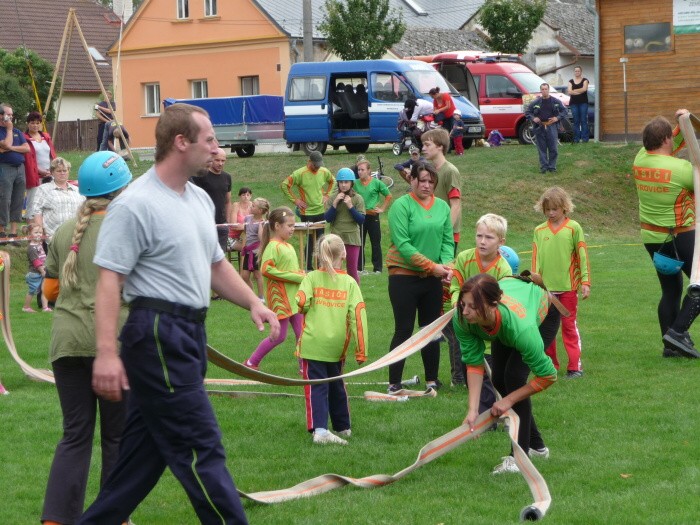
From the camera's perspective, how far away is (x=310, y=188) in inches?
701

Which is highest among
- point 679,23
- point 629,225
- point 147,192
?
point 679,23

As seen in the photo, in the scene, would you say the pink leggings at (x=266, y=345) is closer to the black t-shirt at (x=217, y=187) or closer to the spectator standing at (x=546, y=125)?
the black t-shirt at (x=217, y=187)

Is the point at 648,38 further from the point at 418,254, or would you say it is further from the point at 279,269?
the point at 418,254

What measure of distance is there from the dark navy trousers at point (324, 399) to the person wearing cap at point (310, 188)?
30.8 feet

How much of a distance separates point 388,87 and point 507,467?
1006 inches

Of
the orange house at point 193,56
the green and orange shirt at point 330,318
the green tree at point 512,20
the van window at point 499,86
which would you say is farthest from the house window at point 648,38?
the green and orange shirt at point 330,318

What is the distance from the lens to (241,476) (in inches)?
281

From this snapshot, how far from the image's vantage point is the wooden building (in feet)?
102

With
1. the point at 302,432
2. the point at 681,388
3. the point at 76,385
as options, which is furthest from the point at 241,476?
the point at 681,388

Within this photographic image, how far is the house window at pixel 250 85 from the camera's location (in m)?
49.8

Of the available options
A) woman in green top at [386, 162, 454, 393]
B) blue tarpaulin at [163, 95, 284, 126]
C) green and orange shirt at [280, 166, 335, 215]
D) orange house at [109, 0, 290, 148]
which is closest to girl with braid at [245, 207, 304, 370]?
woman in green top at [386, 162, 454, 393]

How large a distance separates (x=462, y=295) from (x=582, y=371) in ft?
14.3

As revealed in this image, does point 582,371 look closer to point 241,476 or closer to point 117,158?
point 241,476

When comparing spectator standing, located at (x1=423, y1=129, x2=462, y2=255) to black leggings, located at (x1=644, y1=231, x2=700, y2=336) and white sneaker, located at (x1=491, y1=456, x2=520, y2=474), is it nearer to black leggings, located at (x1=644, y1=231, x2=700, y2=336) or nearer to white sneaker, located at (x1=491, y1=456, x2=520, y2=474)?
black leggings, located at (x1=644, y1=231, x2=700, y2=336)
